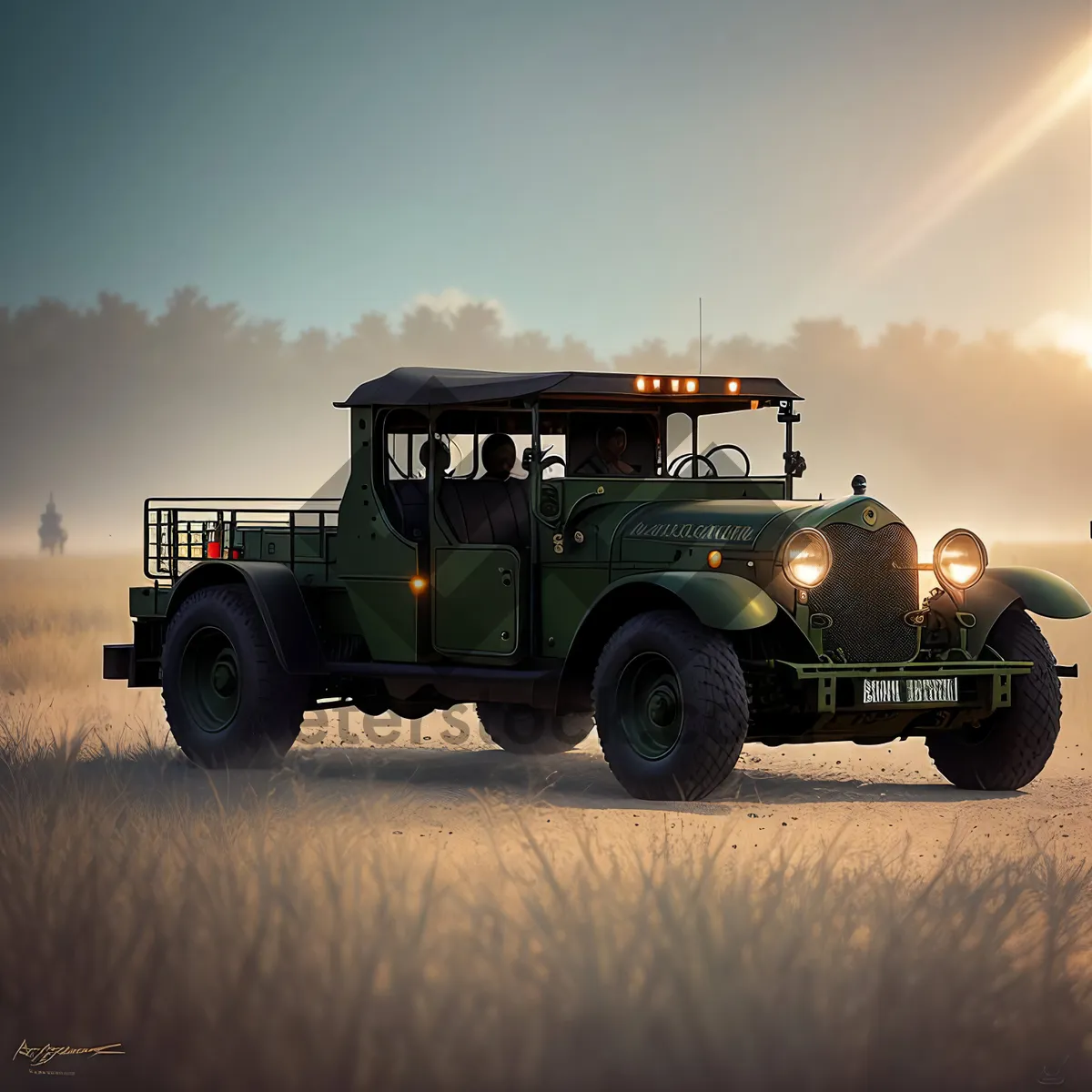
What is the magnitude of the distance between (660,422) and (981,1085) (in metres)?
7.27

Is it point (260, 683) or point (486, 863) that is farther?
point (260, 683)

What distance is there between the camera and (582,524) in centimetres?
1259

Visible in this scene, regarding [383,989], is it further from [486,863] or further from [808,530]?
[808,530]

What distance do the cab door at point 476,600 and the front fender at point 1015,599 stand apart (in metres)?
2.81

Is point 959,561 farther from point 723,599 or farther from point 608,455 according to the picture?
point 608,455

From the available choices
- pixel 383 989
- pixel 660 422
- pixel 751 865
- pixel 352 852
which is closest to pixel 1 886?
pixel 352 852

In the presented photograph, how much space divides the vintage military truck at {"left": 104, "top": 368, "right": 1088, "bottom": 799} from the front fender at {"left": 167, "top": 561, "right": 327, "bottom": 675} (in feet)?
0.06

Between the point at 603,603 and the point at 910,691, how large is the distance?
6.06 feet

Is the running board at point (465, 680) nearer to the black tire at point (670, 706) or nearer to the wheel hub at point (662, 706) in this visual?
the black tire at point (670, 706)

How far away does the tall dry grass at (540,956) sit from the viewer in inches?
273

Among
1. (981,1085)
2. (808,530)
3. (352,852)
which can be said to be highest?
(808,530)

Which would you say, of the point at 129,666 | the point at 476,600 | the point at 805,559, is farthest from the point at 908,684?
the point at 129,666

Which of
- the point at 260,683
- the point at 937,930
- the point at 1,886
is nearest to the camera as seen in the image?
the point at 937,930

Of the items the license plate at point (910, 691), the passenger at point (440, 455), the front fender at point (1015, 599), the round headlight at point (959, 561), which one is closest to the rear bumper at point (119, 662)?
the passenger at point (440, 455)
